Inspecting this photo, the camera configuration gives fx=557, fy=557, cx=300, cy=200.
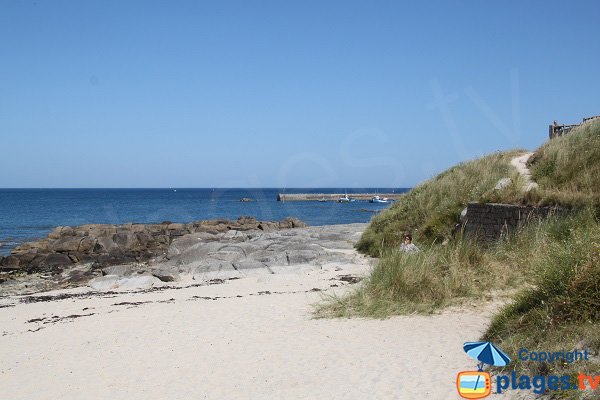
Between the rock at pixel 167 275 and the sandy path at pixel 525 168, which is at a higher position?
the sandy path at pixel 525 168

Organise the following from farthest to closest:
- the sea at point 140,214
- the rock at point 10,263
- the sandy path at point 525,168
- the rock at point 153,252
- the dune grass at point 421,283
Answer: the sea at point 140,214 < the rock at point 10,263 < the rock at point 153,252 < the sandy path at point 525,168 < the dune grass at point 421,283

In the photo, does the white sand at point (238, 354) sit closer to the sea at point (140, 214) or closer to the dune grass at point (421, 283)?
the dune grass at point (421, 283)

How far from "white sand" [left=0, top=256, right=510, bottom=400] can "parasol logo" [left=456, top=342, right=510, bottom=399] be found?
6.2 inches

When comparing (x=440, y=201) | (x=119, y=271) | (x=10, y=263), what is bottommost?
(x=10, y=263)

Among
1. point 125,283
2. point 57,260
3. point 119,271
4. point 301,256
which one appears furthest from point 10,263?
point 301,256

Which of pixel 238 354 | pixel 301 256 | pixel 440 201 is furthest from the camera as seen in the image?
pixel 440 201

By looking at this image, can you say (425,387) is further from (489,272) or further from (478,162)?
(478,162)

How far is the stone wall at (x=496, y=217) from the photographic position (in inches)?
571

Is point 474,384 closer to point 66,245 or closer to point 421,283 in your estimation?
point 421,283

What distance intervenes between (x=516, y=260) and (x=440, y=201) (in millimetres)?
9122

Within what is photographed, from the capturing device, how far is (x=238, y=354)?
869cm

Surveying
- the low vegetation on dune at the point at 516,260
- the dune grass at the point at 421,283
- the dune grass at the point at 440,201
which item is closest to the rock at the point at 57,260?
the dune grass at the point at 440,201

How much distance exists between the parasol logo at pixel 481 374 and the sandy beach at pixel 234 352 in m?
0.16

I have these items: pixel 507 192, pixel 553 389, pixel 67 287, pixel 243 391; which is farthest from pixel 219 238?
pixel 553 389
